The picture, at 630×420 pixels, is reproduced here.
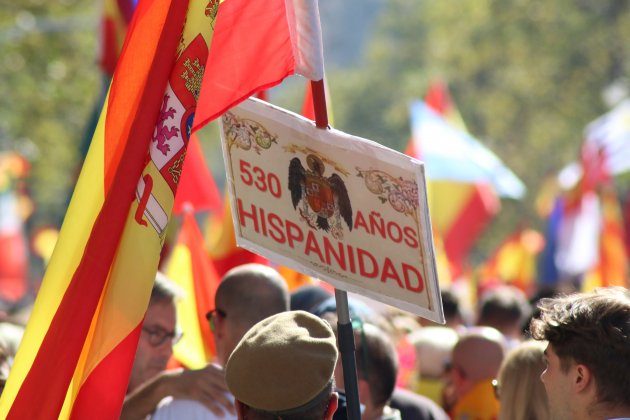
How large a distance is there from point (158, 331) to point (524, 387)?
5.14 feet

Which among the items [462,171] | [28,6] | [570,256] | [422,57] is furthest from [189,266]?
[422,57]

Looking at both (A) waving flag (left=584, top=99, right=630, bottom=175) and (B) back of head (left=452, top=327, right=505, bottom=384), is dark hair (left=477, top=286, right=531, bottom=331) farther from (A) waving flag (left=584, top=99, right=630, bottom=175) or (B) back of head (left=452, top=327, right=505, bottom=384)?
(A) waving flag (left=584, top=99, right=630, bottom=175)

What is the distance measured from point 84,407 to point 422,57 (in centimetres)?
5454

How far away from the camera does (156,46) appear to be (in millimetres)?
3383

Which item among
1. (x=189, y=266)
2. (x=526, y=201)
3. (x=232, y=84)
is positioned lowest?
(x=232, y=84)

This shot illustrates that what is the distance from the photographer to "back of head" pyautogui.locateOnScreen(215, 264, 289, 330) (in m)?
4.36

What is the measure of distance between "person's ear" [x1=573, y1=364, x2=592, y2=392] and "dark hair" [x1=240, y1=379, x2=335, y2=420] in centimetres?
63

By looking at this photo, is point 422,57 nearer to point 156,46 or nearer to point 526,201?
point 526,201

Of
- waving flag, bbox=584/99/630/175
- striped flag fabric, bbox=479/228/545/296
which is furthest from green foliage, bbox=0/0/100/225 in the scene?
waving flag, bbox=584/99/630/175

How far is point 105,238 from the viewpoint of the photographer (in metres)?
3.25

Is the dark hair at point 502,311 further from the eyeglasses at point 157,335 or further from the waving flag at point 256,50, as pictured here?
the waving flag at point 256,50

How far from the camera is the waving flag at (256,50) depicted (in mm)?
3373

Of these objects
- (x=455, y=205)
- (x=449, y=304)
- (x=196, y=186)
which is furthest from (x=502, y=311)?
(x=455, y=205)

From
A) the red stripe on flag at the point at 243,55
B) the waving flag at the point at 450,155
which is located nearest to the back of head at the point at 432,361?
the red stripe on flag at the point at 243,55
